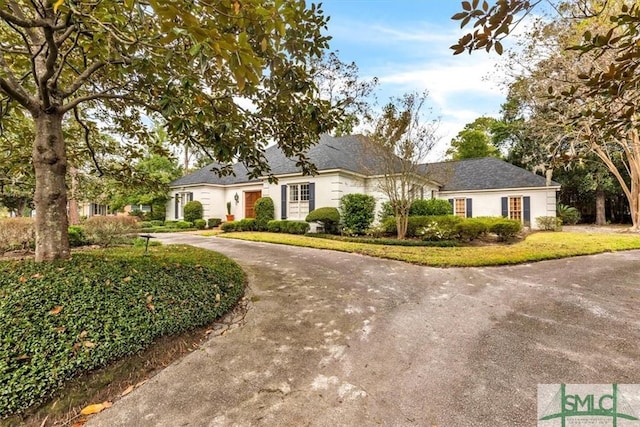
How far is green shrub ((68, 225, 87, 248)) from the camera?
7613mm

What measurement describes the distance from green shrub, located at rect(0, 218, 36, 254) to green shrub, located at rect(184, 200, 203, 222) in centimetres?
988

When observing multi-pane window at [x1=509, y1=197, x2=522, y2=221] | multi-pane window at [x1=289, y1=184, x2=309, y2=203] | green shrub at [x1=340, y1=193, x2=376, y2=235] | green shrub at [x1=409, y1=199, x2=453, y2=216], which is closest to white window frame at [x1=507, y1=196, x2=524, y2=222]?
multi-pane window at [x1=509, y1=197, x2=522, y2=221]

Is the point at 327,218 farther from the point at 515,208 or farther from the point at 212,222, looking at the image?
the point at 515,208

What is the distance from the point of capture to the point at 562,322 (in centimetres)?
342

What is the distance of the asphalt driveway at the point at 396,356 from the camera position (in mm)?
1990

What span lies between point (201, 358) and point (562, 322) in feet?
13.7

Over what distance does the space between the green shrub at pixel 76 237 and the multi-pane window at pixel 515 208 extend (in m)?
19.0

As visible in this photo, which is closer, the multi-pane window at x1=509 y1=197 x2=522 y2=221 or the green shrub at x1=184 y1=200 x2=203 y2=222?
the multi-pane window at x1=509 y1=197 x2=522 y2=221

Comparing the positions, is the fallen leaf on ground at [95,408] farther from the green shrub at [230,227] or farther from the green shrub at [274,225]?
the green shrub at [230,227]

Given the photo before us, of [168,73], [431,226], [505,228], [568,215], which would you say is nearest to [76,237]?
[168,73]

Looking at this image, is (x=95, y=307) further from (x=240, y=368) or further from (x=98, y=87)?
(x=98, y=87)

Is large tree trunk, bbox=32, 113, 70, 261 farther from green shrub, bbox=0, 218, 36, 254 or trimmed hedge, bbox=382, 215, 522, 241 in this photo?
trimmed hedge, bbox=382, 215, 522, 241

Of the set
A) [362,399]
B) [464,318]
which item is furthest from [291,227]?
[362,399]

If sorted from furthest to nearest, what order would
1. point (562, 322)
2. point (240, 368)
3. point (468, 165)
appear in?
point (468, 165)
point (562, 322)
point (240, 368)
